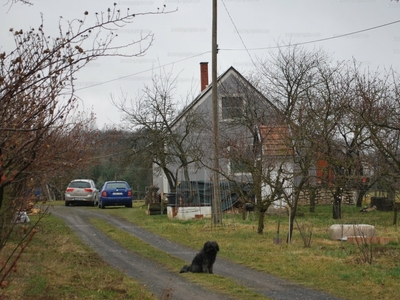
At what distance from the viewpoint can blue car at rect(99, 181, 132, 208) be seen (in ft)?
108

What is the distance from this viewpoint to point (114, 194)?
33094 millimetres

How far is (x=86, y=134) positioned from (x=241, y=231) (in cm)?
736

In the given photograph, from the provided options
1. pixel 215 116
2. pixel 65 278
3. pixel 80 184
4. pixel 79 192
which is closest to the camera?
pixel 65 278

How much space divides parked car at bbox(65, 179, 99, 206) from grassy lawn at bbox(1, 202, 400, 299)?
42.8ft

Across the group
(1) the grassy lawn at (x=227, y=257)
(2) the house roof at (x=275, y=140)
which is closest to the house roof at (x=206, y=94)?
(2) the house roof at (x=275, y=140)

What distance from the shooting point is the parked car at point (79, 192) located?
34.7m

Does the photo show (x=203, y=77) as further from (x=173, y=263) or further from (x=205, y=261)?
(x=205, y=261)

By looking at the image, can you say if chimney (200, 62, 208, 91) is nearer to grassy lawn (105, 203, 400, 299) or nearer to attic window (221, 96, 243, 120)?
attic window (221, 96, 243, 120)

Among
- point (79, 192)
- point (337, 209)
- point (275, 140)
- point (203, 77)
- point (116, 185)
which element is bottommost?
point (337, 209)

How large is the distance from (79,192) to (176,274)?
23.4m

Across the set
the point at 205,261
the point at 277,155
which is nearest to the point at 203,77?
the point at 277,155

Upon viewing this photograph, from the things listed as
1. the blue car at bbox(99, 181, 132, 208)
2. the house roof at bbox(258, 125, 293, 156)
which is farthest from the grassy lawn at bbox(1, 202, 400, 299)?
the blue car at bbox(99, 181, 132, 208)

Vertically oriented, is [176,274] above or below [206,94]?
below

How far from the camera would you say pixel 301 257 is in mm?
14055
